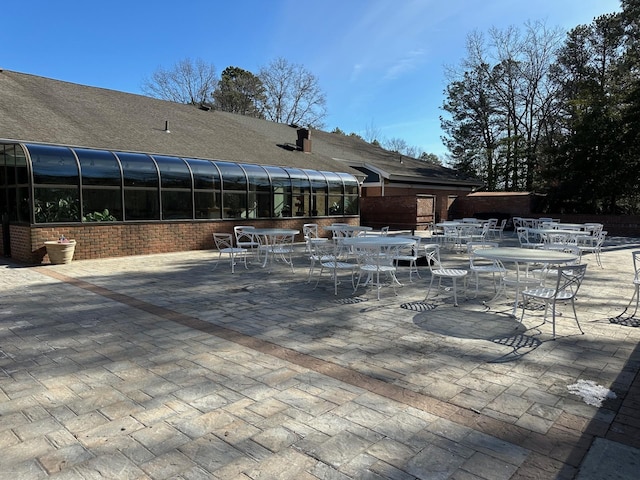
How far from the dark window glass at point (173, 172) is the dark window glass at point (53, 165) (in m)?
2.29

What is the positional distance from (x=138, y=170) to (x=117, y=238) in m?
1.97

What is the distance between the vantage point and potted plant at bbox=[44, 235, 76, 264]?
9781 mm

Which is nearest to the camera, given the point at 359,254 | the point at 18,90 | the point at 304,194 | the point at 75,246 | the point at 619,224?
the point at 359,254

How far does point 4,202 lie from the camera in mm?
11422

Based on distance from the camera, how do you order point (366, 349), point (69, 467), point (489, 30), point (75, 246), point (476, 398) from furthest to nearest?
point (489, 30), point (75, 246), point (366, 349), point (476, 398), point (69, 467)

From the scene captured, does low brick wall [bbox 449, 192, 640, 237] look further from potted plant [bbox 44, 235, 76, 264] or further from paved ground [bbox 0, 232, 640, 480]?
potted plant [bbox 44, 235, 76, 264]

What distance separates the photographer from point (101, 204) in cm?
1101

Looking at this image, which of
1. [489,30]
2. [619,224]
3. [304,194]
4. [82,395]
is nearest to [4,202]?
[304,194]

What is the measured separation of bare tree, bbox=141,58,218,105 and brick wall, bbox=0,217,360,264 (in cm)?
2525

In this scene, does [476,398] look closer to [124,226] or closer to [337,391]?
[337,391]

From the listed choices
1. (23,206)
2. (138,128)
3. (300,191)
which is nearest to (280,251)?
(23,206)

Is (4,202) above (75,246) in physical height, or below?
above

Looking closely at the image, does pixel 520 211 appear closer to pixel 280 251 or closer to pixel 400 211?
pixel 400 211

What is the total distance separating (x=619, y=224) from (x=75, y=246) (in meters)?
22.1
